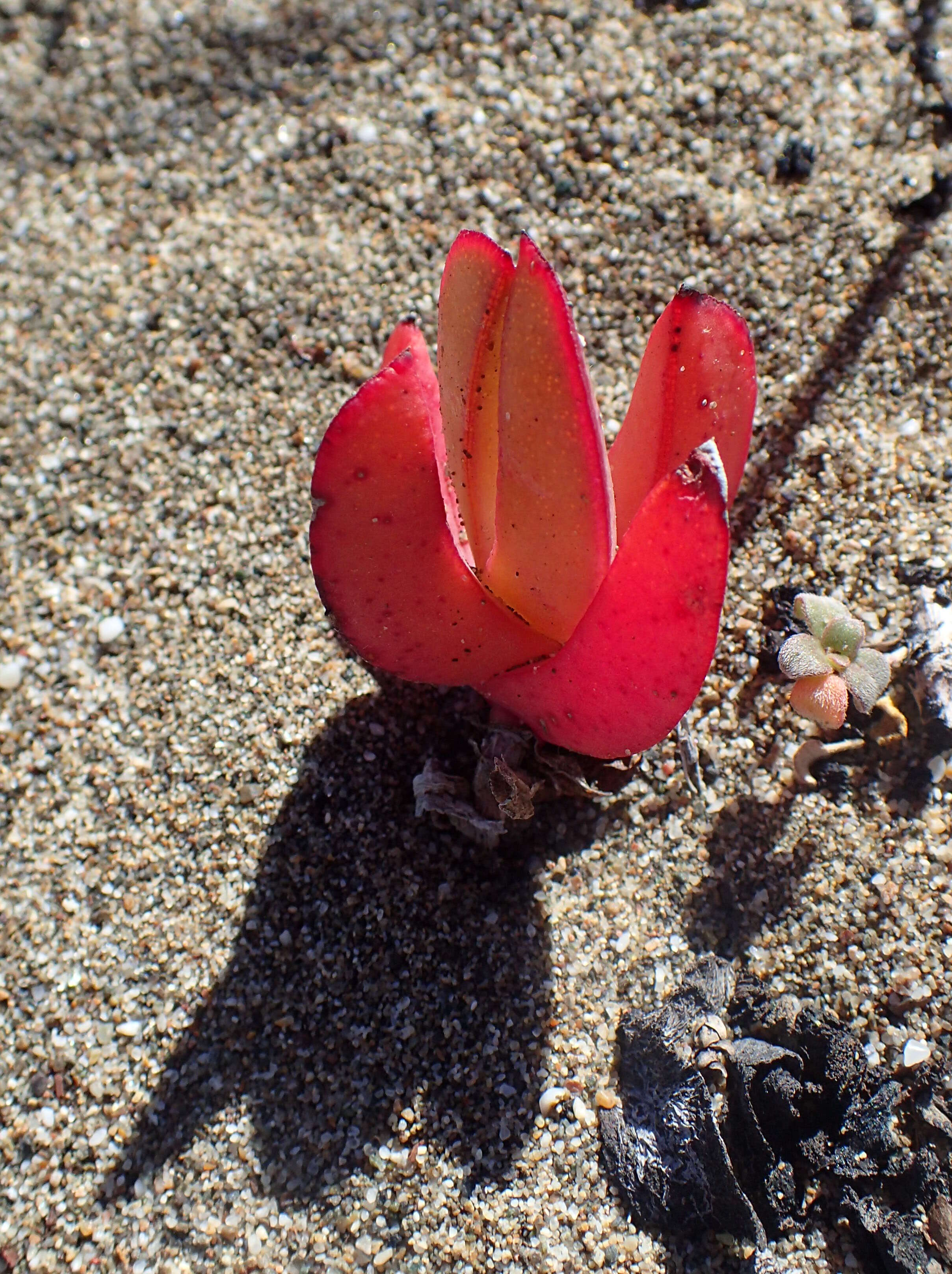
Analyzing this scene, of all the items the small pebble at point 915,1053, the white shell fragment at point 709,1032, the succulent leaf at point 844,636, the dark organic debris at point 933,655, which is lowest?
the white shell fragment at point 709,1032

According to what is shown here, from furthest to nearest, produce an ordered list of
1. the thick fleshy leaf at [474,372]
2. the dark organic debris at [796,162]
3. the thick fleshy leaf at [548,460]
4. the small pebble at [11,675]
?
the dark organic debris at [796,162]
the small pebble at [11,675]
the thick fleshy leaf at [474,372]
the thick fleshy leaf at [548,460]

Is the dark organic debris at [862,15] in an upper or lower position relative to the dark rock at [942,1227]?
upper

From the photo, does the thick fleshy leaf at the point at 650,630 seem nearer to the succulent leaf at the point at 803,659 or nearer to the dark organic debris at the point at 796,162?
the succulent leaf at the point at 803,659

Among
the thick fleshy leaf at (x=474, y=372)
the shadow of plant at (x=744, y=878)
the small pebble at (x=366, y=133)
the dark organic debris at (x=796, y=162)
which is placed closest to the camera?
the thick fleshy leaf at (x=474, y=372)

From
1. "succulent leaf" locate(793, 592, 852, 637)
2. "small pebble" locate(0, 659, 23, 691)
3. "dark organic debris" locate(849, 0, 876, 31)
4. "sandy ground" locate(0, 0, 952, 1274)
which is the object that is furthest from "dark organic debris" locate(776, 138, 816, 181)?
"small pebble" locate(0, 659, 23, 691)

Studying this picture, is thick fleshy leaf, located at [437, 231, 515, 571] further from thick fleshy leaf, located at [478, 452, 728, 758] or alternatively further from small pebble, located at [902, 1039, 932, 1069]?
small pebble, located at [902, 1039, 932, 1069]

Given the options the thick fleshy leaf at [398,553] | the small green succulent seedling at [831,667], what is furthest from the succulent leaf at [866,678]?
the thick fleshy leaf at [398,553]
